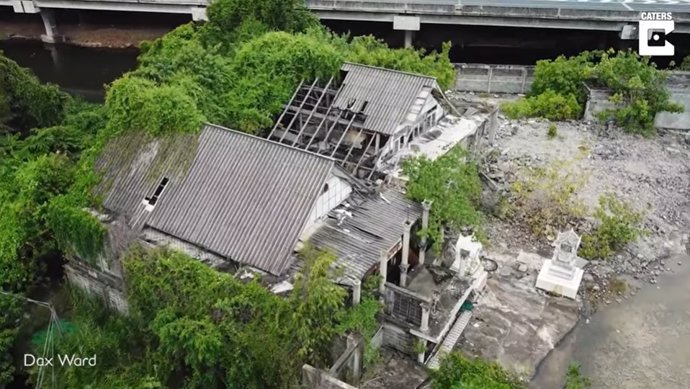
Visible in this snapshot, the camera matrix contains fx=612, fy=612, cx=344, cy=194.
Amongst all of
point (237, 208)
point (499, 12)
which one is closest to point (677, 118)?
point (499, 12)

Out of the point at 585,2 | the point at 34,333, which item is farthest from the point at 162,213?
the point at 585,2

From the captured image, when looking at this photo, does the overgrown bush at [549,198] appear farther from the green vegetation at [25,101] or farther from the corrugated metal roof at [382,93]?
the green vegetation at [25,101]

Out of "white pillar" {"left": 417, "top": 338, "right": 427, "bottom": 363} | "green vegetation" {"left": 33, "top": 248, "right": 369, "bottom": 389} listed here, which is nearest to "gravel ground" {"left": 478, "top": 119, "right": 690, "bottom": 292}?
"white pillar" {"left": 417, "top": 338, "right": 427, "bottom": 363}

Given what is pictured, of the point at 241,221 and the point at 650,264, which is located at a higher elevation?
the point at 241,221

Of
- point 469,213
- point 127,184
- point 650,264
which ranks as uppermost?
point 127,184

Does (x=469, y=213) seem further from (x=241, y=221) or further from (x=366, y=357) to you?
(x=241, y=221)

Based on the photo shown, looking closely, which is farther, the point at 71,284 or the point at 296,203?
the point at 71,284

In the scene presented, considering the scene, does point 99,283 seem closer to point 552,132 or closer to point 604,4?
point 552,132
